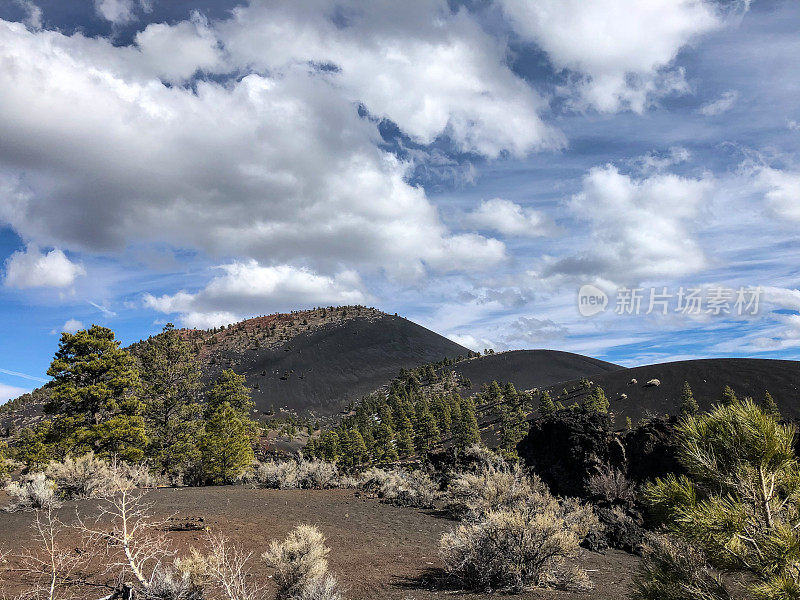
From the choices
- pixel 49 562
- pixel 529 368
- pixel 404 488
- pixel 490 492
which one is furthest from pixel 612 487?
pixel 529 368

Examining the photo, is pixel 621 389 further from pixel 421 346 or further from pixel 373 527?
pixel 421 346

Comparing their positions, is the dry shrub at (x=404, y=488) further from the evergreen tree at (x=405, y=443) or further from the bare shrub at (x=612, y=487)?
the evergreen tree at (x=405, y=443)

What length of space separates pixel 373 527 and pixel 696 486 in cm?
1020

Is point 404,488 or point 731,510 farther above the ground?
point 731,510

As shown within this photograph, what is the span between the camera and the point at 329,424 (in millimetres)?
93688

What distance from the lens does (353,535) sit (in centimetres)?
1127

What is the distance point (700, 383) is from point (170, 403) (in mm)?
77064

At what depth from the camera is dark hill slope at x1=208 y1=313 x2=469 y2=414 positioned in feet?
368

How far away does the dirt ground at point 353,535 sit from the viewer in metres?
7.61

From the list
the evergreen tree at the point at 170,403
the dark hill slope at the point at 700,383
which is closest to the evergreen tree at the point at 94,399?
the evergreen tree at the point at 170,403

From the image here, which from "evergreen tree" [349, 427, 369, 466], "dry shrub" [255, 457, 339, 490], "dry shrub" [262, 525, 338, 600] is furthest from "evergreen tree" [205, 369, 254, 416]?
"dry shrub" [262, 525, 338, 600]

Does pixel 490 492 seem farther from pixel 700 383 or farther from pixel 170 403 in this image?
pixel 700 383

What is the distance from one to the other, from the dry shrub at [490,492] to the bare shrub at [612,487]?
5.49ft

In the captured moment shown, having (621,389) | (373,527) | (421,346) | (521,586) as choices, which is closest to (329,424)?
(621,389)
